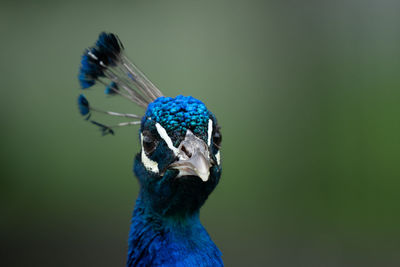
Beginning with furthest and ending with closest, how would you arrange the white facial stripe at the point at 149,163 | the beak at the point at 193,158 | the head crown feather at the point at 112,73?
1. the head crown feather at the point at 112,73
2. the white facial stripe at the point at 149,163
3. the beak at the point at 193,158

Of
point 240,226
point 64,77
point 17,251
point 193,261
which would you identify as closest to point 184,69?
point 64,77

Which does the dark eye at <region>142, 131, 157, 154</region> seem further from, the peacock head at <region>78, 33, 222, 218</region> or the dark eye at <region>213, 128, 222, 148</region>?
the dark eye at <region>213, 128, 222, 148</region>

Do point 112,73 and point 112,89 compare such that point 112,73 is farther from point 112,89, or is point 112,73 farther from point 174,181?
point 174,181

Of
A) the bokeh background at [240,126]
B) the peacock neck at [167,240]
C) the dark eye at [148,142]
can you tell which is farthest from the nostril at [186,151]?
the bokeh background at [240,126]

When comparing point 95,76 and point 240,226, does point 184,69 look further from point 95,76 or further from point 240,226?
point 95,76

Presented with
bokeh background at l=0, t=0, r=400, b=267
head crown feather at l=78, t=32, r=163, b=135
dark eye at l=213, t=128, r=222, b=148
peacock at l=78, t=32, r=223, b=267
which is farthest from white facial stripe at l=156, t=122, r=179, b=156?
bokeh background at l=0, t=0, r=400, b=267

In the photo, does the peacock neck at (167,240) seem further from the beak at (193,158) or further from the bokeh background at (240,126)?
the bokeh background at (240,126)

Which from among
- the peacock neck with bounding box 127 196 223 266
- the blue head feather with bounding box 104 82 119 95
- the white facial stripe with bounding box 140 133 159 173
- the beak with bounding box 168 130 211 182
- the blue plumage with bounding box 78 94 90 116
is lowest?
the peacock neck with bounding box 127 196 223 266

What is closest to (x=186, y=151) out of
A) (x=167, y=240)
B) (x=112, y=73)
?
(x=167, y=240)
